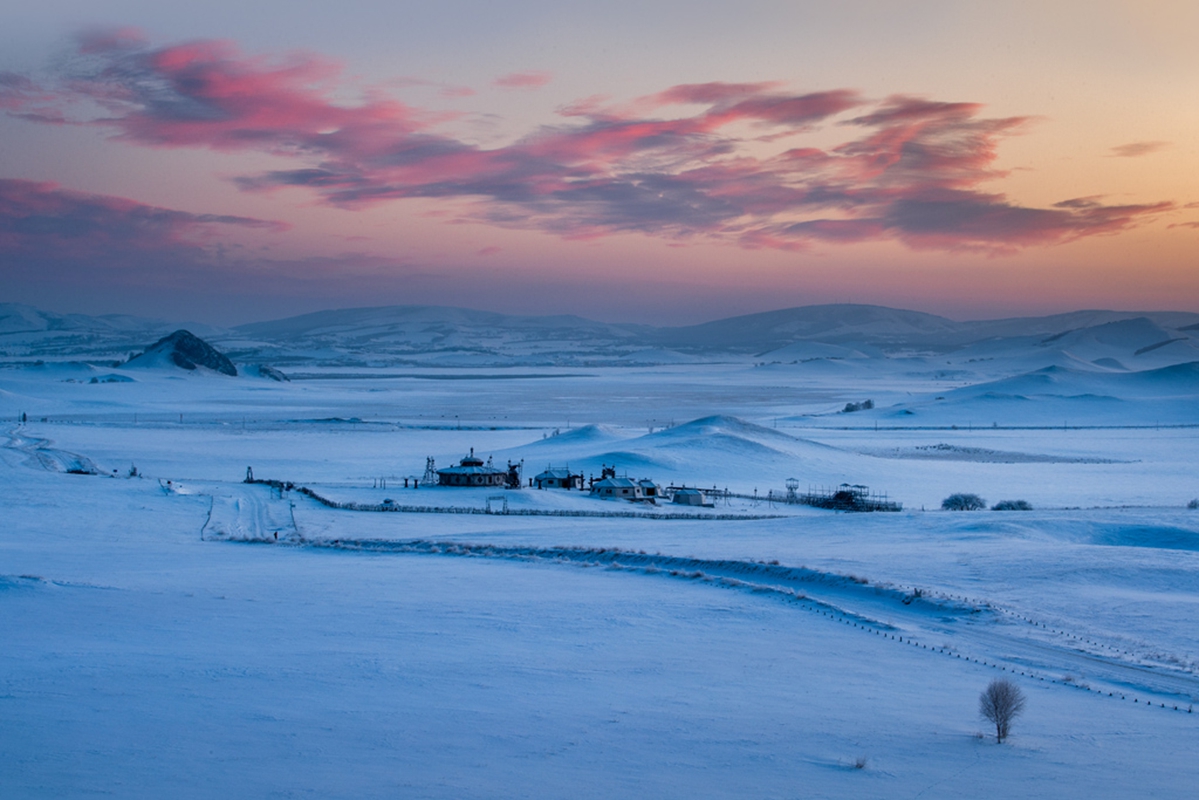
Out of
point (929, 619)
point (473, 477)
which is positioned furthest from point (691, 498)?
point (929, 619)

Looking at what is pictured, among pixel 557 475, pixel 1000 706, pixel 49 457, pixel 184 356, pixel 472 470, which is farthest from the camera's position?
pixel 184 356

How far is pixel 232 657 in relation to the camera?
13.7 meters

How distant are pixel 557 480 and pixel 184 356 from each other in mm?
104891

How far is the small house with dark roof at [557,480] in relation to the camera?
41.0m

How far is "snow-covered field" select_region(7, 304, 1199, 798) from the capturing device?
999 centimetres

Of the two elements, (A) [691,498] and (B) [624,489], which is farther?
(B) [624,489]

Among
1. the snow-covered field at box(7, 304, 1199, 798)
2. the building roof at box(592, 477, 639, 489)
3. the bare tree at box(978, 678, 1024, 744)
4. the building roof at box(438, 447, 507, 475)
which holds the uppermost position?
the building roof at box(438, 447, 507, 475)

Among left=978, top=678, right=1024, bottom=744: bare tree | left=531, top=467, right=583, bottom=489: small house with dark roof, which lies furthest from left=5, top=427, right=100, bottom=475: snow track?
left=978, top=678, right=1024, bottom=744: bare tree

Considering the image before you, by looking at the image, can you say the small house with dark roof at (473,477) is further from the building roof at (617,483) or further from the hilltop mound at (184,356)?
the hilltop mound at (184,356)

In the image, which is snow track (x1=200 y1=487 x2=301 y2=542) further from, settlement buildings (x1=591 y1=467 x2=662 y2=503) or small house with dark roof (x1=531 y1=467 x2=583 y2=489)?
settlement buildings (x1=591 y1=467 x2=662 y2=503)

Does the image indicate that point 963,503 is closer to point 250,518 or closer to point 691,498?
point 691,498

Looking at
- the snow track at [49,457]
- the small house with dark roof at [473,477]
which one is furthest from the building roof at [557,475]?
the snow track at [49,457]

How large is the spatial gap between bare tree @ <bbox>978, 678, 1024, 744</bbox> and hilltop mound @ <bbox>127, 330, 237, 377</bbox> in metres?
130

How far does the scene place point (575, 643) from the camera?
587 inches
